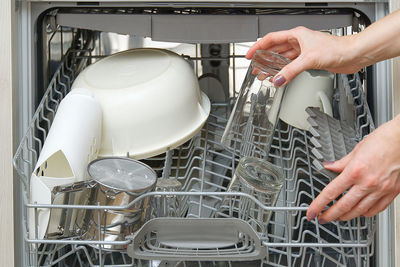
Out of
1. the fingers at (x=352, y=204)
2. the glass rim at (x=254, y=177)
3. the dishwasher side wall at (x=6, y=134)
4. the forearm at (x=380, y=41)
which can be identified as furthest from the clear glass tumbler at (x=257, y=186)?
A: the dishwasher side wall at (x=6, y=134)

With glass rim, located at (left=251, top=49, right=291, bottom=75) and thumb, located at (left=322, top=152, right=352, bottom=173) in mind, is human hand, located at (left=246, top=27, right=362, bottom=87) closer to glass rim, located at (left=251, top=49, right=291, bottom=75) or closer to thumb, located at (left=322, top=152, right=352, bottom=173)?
glass rim, located at (left=251, top=49, right=291, bottom=75)

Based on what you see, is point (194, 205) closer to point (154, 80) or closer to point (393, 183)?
point (154, 80)

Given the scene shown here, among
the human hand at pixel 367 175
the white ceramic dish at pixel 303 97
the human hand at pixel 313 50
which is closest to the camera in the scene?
the human hand at pixel 367 175

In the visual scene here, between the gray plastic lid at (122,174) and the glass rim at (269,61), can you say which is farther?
the glass rim at (269,61)

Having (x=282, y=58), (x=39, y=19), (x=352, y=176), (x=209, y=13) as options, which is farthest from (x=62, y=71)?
(x=352, y=176)

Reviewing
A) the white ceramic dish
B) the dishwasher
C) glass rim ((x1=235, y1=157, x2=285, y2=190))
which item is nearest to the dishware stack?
the dishwasher

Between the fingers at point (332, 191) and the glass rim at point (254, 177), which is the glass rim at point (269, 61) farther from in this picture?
the fingers at point (332, 191)

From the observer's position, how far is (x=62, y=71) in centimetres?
128

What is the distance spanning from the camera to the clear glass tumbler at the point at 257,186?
0.97 metres

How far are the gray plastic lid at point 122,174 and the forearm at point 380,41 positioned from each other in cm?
37

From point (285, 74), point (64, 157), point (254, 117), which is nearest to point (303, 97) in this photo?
point (254, 117)

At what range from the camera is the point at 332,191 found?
86 centimetres

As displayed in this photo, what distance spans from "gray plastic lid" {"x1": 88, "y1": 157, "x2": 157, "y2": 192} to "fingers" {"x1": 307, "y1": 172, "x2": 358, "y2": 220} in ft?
0.74

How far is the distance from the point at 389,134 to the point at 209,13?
0.43m
